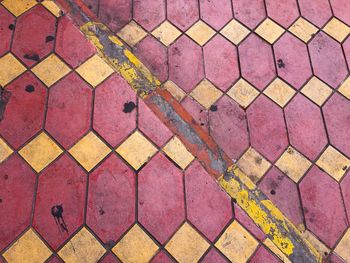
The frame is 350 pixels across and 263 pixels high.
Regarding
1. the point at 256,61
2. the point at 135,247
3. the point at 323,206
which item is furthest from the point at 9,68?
the point at 323,206

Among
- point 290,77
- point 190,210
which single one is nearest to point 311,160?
point 290,77

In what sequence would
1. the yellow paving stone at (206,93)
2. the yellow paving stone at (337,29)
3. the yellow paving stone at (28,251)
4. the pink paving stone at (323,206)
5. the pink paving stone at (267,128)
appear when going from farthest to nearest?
the yellow paving stone at (337,29), the yellow paving stone at (206,93), the pink paving stone at (267,128), the pink paving stone at (323,206), the yellow paving stone at (28,251)

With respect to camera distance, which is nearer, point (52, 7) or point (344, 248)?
point (344, 248)

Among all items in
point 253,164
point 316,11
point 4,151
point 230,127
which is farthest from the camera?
point 316,11

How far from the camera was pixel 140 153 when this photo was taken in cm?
244

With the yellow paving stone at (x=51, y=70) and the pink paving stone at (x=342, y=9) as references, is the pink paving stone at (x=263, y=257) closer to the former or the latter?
the yellow paving stone at (x=51, y=70)

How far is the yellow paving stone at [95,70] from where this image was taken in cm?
265

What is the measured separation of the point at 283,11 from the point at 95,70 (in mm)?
1749

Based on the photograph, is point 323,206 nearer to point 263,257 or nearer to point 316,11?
point 263,257

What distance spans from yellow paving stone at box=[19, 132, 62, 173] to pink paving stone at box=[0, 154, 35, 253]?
5 centimetres

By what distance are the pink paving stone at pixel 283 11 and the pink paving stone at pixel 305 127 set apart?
761 mm

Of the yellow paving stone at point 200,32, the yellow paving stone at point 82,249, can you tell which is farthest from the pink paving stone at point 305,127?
the yellow paving stone at point 82,249

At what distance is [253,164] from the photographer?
249 centimetres

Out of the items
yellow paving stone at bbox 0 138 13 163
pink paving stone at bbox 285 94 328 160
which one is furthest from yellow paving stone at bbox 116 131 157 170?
pink paving stone at bbox 285 94 328 160
